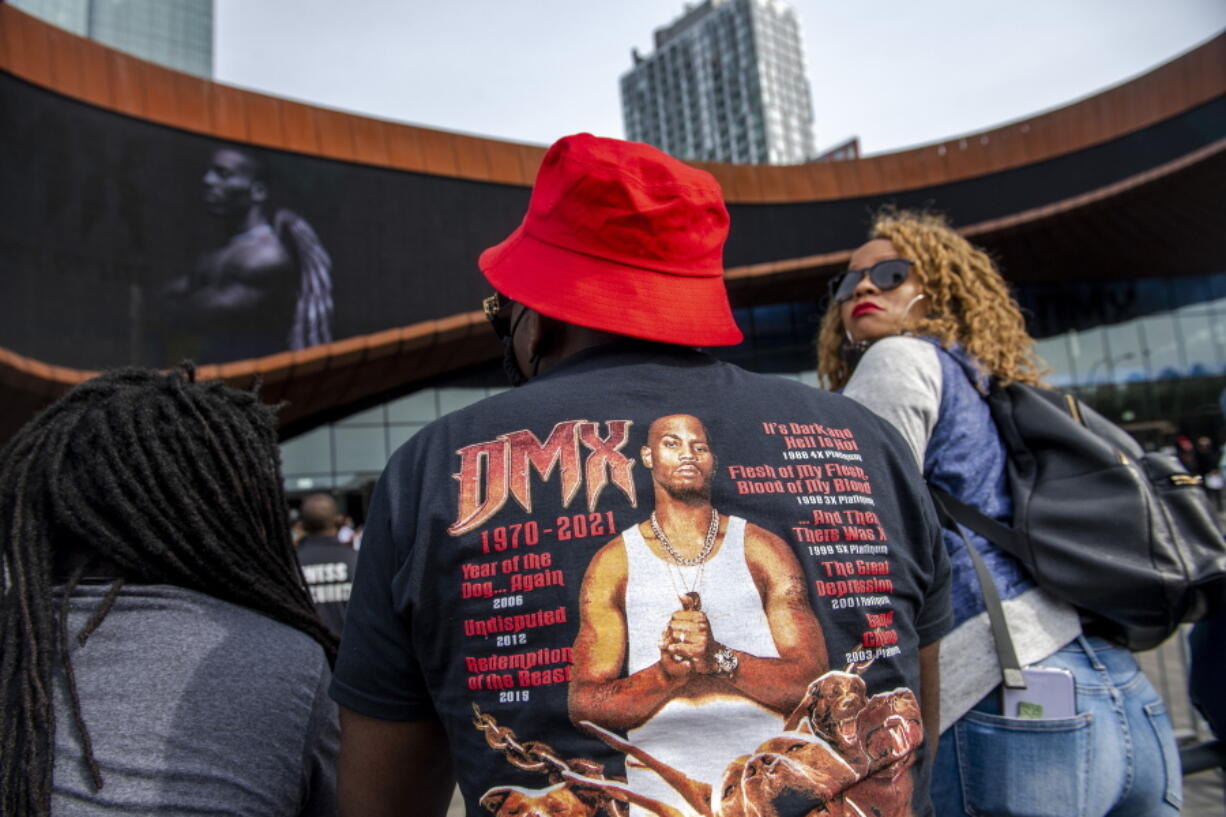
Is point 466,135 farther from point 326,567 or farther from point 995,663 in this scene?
point 995,663

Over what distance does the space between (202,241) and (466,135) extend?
17.9 feet

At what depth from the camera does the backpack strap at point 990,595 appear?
173cm

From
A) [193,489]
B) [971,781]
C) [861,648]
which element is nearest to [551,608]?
[861,648]

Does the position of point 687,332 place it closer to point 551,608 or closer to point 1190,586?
point 551,608

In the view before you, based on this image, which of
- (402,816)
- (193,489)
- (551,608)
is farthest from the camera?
(193,489)

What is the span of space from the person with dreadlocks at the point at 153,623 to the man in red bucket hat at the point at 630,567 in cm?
26

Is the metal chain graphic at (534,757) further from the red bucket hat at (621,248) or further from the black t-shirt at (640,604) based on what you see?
the red bucket hat at (621,248)

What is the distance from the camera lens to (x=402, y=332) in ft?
49.6

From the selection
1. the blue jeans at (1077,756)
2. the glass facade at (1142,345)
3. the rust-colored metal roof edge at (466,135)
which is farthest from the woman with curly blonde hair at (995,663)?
the glass facade at (1142,345)

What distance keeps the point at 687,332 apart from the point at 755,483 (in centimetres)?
27

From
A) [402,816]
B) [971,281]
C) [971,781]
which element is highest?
[971,281]

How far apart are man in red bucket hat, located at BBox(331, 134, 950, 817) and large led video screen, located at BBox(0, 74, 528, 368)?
13028 millimetres

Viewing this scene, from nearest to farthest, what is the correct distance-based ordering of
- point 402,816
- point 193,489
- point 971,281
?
point 402,816 < point 193,489 < point 971,281

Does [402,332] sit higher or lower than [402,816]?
higher
